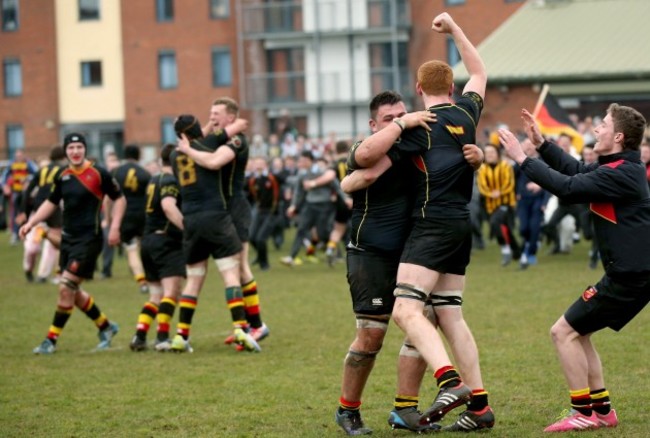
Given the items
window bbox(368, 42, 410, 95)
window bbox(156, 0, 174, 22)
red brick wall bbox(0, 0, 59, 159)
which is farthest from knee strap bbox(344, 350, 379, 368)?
red brick wall bbox(0, 0, 59, 159)

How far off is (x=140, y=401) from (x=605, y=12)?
34130mm

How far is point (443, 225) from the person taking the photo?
7.30 metres

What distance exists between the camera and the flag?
21875 millimetres

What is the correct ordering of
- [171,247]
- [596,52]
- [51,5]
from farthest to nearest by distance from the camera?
[51,5] < [596,52] < [171,247]

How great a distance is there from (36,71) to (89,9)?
376 centimetres

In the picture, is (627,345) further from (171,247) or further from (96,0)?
(96,0)

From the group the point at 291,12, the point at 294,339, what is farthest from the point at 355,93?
the point at 294,339

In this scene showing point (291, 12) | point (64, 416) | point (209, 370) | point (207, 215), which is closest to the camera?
point (64, 416)

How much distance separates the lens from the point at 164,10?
52500mm

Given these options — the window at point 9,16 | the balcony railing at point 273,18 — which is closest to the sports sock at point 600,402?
the balcony railing at point 273,18

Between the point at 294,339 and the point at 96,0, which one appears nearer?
the point at 294,339

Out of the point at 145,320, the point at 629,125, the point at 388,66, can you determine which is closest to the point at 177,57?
the point at 388,66

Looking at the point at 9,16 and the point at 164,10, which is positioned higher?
the point at 9,16

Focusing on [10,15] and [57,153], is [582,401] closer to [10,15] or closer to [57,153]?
[57,153]
